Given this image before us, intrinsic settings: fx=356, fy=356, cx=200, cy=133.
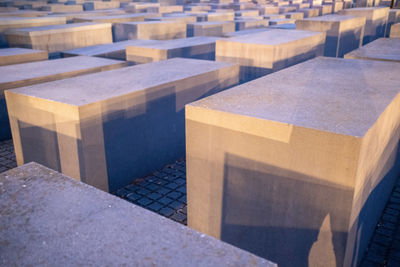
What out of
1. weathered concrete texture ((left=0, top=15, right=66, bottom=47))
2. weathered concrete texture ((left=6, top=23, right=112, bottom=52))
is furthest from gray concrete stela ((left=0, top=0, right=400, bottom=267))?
weathered concrete texture ((left=0, top=15, right=66, bottom=47))

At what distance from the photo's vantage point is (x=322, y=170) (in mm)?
3654

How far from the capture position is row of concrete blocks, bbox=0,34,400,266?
12.1 ft

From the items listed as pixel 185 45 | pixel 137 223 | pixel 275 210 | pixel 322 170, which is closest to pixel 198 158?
pixel 275 210

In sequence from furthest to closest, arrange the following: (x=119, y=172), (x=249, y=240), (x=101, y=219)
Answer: (x=119, y=172) → (x=249, y=240) → (x=101, y=219)

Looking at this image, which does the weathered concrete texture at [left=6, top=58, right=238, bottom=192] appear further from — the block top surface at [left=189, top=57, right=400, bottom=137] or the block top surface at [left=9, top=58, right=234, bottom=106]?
the block top surface at [left=189, top=57, right=400, bottom=137]

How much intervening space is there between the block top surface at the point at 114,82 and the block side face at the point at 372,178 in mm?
3984

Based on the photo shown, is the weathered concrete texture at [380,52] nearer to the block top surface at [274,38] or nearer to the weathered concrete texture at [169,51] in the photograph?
the block top surface at [274,38]

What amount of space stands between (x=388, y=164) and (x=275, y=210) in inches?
91.7

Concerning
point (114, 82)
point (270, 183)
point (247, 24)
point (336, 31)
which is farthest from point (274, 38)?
point (247, 24)

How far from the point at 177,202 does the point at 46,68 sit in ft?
17.7

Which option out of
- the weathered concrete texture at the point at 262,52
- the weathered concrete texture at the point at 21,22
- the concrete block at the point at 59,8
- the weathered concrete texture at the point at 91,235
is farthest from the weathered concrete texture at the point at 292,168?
the concrete block at the point at 59,8

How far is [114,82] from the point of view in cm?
707

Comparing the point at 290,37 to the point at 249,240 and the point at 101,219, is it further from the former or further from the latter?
the point at 101,219

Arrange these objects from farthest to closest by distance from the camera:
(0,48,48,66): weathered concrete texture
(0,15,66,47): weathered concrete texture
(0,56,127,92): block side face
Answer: (0,15,66,47): weathered concrete texture, (0,48,48,66): weathered concrete texture, (0,56,127,92): block side face
